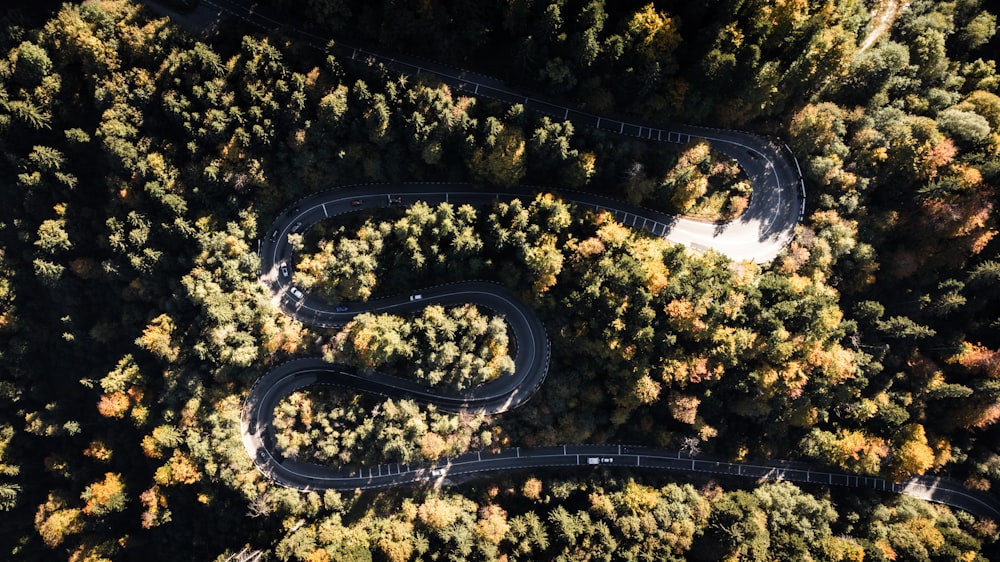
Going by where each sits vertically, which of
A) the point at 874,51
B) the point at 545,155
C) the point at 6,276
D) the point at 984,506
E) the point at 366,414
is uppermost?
the point at 874,51

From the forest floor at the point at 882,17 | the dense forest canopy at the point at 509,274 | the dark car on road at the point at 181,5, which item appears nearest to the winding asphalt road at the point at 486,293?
the dense forest canopy at the point at 509,274

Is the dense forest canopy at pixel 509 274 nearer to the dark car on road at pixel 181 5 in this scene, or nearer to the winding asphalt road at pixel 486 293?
the winding asphalt road at pixel 486 293

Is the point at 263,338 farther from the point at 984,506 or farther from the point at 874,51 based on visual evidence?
the point at 984,506

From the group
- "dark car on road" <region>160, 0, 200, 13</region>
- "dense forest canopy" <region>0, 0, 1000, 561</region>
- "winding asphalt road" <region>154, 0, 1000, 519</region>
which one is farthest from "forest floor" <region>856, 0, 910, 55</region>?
"dark car on road" <region>160, 0, 200, 13</region>

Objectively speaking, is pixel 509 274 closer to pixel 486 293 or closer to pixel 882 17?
pixel 486 293

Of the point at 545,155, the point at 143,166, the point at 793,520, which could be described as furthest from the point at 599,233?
the point at 143,166

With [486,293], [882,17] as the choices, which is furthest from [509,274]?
[882,17]
